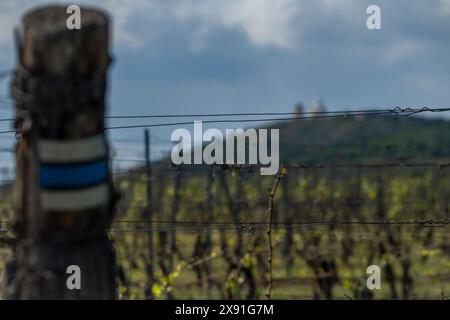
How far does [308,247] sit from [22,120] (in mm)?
13899

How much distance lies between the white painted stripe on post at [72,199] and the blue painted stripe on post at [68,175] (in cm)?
2

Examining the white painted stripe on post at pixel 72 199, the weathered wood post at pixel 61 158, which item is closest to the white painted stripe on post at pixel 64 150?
the weathered wood post at pixel 61 158

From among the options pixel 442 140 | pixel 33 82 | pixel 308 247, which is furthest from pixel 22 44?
→ pixel 442 140

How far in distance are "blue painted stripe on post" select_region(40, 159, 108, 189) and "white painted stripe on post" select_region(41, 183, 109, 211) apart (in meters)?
0.02

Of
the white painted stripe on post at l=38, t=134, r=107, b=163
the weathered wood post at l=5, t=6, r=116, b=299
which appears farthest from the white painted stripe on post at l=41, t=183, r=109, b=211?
the white painted stripe on post at l=38, t=134, r=107, b=163

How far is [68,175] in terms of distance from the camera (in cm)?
295

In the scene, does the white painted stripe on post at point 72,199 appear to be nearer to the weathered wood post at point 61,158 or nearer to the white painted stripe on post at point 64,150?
the weathered wood post at point 61,158

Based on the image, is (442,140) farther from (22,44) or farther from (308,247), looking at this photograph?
(22,44)

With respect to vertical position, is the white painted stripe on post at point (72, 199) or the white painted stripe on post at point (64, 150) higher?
the white painted stripe on post at point (64, 150)

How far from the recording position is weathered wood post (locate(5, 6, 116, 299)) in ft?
9.57

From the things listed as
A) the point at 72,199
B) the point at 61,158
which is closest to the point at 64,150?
the point at 61,158

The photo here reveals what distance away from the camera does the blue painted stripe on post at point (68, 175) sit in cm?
293

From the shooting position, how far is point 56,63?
2.90 metres

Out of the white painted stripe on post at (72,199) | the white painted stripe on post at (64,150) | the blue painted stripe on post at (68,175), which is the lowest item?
the white painted stripe on post at (72,199)
